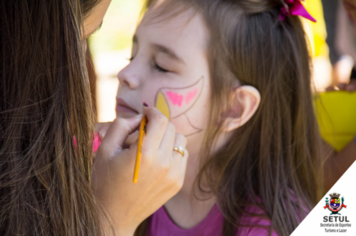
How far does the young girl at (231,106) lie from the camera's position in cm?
106

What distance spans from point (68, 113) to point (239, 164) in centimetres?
78

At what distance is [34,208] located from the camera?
1.84 ft

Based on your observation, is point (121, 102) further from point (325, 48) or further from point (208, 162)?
point (325, 48)

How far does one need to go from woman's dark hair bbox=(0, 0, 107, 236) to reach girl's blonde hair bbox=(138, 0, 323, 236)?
0.60m

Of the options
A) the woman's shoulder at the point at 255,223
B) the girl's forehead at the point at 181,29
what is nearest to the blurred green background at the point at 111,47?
the girl's forehead at the point at 181,29

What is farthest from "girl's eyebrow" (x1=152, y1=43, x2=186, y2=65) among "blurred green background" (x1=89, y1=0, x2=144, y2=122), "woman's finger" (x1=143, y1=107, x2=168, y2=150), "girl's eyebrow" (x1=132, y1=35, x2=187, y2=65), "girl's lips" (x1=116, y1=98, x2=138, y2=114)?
"blurred green background" (x1=89, y1=0, x2=144, y2=122)

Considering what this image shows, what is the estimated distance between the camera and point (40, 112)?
0.57 m

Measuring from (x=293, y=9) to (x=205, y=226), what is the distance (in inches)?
32.6

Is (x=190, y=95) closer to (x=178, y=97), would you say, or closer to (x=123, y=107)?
(x=178, y=97)

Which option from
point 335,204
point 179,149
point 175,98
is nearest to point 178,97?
point 175,98

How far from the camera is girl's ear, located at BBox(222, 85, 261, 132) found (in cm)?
110

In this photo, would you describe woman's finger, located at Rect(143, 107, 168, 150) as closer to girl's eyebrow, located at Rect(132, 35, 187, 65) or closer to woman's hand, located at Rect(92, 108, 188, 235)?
woman's hand, located at Rect(92, 108, 188, 235)

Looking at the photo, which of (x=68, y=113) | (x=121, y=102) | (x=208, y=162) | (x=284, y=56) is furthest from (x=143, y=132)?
(x=284, y=56)

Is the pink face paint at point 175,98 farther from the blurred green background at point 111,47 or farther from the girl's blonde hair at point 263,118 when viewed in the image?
the blurred green background at point 111,47
